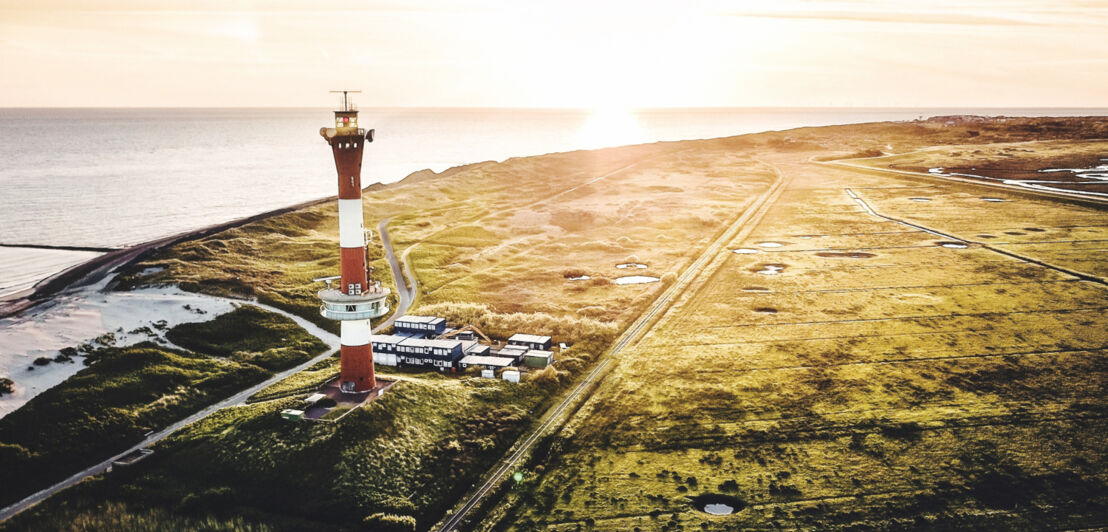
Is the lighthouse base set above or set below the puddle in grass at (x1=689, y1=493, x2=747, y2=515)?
above

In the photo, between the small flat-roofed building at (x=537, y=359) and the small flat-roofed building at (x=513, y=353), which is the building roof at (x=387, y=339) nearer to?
the small flat-roofed building at (x=513, y=353)

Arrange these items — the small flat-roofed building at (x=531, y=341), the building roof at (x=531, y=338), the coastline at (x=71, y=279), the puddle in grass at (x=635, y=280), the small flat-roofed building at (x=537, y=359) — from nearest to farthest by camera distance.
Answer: the small flat-roofed building at (x=537, y=359)
the small flat-roofed building at (x=531, y=341)
the building roof at (x=531, y=338)
the coastline at (x=71, y=279)
the puddle in grass at (x=635, y=280)

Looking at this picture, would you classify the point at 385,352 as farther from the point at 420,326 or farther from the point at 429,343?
the point at 420,326

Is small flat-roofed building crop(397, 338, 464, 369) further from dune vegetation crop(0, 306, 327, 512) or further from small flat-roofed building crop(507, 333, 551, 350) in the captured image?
dune vegetation crop(0, 306, 327, 512)

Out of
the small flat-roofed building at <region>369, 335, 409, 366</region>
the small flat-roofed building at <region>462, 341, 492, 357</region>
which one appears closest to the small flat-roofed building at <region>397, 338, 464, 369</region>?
the small flat-roofed building at <region>369, 335, 409, 366</region>

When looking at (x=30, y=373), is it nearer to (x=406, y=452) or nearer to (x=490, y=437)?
(x=406, y=452)

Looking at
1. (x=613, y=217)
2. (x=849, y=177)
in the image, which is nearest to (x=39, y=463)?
(x=613, y=217)

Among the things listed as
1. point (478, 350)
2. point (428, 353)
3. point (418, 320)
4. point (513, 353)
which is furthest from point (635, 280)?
point (428, 353)

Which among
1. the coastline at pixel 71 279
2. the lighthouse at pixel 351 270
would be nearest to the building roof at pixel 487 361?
the lighthouse at pixel 351 270
